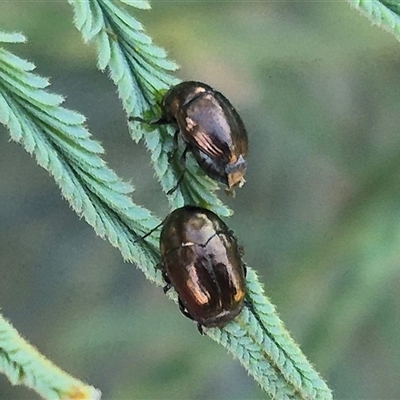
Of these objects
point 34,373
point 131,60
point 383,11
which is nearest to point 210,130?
point 131,60

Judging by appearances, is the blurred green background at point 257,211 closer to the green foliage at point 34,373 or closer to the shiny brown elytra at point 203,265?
the shiny brown elytra at point 203,265

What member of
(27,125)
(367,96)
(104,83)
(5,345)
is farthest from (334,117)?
(5,345)

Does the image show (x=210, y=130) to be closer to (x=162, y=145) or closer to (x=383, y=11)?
(x=162, y=145)

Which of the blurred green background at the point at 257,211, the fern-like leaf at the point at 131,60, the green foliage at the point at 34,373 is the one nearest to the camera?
the green foliage at the point at 34,373

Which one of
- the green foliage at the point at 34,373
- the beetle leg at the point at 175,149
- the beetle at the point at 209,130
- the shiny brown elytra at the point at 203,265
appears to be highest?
the beetle at the point at 209,130

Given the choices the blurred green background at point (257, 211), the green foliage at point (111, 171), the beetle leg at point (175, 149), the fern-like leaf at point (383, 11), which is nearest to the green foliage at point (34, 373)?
the green foliage at point (111, 171)

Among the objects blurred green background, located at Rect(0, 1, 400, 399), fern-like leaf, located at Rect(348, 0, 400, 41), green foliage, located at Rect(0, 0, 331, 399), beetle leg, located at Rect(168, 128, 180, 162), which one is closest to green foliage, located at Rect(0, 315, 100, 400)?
green foliage, located at Rect(0, 0, 331, 399)
